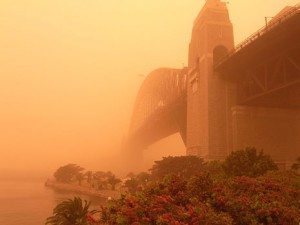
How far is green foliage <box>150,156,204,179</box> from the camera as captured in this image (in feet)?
157

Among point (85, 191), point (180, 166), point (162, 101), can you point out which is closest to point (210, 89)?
point (180, 166)

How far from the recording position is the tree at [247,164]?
105 ft

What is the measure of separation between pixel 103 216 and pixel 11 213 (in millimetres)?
48795

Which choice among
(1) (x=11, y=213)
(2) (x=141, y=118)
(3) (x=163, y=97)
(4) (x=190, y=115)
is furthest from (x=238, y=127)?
(2) (x=141, y=118)

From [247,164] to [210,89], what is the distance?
18188 millimetres

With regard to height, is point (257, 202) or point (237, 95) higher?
point (237, 95)

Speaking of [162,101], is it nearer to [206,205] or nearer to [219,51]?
[219,51]

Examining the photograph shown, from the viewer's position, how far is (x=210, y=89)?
49156 millimetres

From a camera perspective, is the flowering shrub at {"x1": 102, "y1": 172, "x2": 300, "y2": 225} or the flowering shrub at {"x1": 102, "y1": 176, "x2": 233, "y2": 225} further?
the flowering shrub at {"x1": 102, "y1": 172, "x2": 300, "y2": 225}

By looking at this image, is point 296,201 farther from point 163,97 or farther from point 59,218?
point 163,97

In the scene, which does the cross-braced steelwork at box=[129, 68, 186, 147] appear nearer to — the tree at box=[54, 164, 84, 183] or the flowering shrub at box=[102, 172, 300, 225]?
the tree at box=[54, 164, 84, 183]

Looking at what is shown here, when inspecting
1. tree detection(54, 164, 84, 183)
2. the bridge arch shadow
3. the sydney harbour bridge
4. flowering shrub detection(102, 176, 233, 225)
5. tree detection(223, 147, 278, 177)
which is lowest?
flowering shrub detection(102, 176, 233, 225)

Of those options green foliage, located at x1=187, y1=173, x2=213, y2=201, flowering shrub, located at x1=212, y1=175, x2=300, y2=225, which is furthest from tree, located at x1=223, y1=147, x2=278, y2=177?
green foliage, located at x1=187, y1=173, x2=213, y2=201

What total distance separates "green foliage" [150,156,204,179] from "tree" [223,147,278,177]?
1072cm
